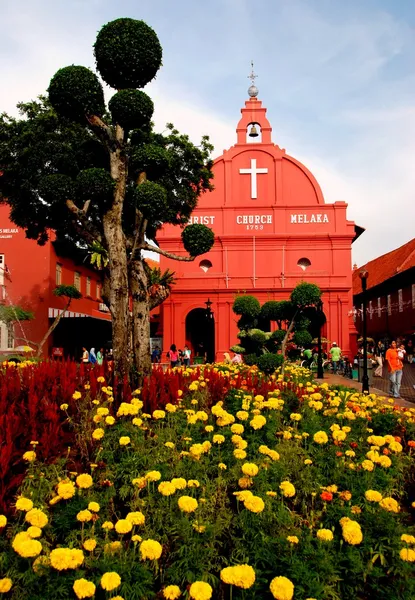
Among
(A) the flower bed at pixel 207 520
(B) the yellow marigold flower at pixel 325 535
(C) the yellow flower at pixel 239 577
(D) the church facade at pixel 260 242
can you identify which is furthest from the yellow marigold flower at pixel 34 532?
(D) the church facade at pixel 260 242

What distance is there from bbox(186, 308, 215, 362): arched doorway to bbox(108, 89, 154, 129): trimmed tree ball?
22600 mm

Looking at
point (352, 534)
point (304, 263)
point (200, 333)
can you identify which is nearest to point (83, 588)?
point (352, 534)

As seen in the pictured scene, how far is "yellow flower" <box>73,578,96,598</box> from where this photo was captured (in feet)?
6.16

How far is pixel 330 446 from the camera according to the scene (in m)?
3.80

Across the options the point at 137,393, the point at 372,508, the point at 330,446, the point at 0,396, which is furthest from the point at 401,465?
the point at 0,396

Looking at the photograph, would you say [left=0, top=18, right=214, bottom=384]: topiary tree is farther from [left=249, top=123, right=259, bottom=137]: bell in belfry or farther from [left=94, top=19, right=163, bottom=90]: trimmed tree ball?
[left=249, top=123, right=259, bottom=137]: bell in belfry

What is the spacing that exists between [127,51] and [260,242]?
22.1 m

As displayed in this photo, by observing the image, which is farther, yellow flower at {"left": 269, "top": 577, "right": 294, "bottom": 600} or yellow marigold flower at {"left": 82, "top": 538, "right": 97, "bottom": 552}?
yellow marigold flower at {"left": 82, "top": 538, "right": 97, "bottom": 552}

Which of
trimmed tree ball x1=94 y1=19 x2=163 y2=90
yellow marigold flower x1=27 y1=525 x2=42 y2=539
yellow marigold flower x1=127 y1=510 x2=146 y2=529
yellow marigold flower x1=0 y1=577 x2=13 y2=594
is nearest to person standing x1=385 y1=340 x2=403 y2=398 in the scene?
trimmed tree ball x1=94 y1=19 x2=163 y2=90

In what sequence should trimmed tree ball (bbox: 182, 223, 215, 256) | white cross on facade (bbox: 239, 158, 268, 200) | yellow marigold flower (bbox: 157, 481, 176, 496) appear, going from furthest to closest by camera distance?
white cross on facade (bbox: 239, 158, 268, 200) < trimmed tree ball (bbox: 182, 223, 215, 256) < yellow marigold flower (bbox: 157, 481, 176, 496)

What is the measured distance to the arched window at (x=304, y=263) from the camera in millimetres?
28188

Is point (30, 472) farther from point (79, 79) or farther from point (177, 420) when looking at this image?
point (79, 79)

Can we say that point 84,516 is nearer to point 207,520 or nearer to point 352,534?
point 207,520

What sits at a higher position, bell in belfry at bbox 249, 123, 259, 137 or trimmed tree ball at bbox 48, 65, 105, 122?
bell in belfry at bbox 249, 123, 259, 137
